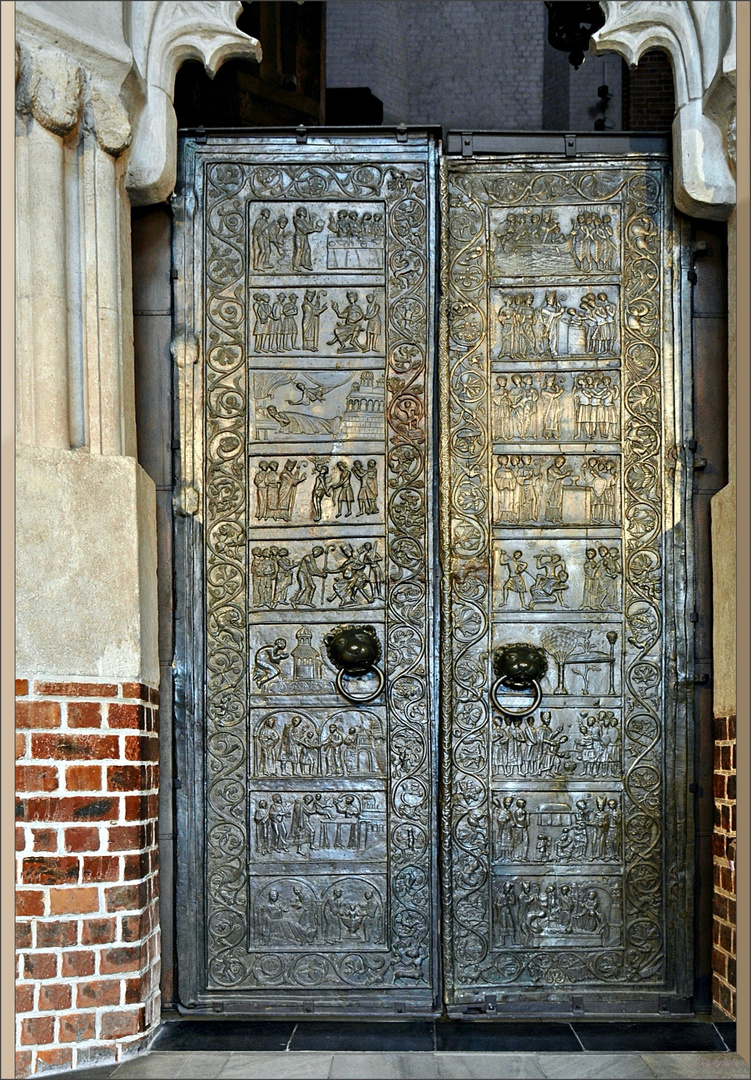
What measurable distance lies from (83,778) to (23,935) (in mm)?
501

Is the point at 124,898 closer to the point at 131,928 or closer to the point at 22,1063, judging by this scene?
the point at 131,928

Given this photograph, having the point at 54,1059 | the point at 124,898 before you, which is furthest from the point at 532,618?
the point at 54,1059

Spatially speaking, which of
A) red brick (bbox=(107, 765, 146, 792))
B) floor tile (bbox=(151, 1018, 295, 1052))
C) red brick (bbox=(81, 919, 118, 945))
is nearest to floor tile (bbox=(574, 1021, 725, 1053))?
floor tile (bbox=(151, 1018, 295, 1052))

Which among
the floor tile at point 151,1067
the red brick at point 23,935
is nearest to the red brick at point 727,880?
the floor tile at point 151,1067

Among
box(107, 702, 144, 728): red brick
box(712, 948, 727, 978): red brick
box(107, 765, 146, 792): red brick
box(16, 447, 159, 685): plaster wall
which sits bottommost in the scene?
box(712, 948, 727, 978): red brick

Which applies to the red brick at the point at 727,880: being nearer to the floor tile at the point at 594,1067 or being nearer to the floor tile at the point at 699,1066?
the floor tile at the point at 699,1066

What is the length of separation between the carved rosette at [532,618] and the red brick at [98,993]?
1157mm

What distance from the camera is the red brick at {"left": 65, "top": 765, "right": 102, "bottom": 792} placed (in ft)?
11.8

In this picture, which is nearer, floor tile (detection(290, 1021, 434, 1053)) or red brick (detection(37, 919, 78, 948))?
red brick (detection(37, 919, 78, 948))

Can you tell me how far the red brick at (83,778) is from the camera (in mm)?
3594

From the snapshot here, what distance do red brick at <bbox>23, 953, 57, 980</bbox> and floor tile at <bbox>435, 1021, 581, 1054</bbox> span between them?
1240 millimetres

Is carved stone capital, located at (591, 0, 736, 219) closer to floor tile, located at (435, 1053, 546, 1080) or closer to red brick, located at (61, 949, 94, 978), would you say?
floor tile, located at (435, 1053, 546, 1080)

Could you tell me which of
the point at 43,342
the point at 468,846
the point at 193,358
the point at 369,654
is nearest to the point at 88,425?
the point at 43,342

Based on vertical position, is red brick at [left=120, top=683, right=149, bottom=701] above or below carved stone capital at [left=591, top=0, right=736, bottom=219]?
below
